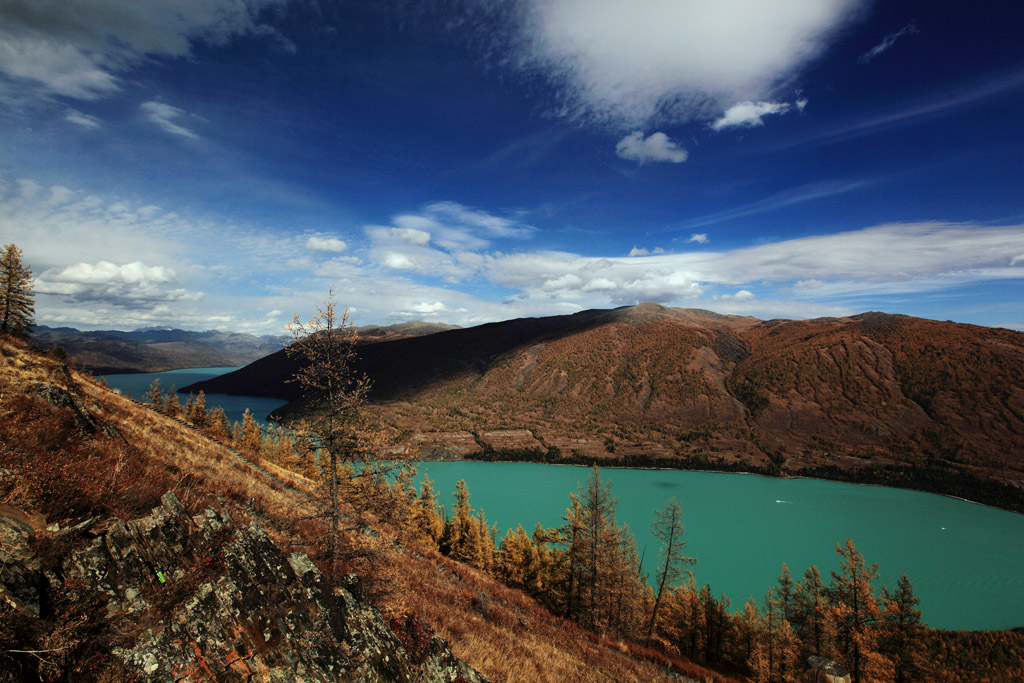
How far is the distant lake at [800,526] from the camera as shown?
66375 mm

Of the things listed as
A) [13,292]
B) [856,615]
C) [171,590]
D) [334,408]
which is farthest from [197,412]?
[856,615]

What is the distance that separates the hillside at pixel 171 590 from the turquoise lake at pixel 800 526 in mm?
35640

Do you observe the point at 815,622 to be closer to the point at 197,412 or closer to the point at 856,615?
the point at 856,615

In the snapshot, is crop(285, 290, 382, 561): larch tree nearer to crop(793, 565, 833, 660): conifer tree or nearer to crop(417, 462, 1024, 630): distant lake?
crop(793, 565, 833, 660): conifer tree

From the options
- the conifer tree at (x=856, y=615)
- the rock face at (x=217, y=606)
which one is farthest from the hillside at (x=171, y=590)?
the conifer tree at (x=856, y=615)

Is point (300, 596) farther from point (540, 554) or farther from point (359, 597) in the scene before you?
point (540, 554)

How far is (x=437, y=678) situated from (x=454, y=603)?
20.6ft

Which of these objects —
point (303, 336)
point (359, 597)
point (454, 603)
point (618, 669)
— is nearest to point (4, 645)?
point (359, 597)

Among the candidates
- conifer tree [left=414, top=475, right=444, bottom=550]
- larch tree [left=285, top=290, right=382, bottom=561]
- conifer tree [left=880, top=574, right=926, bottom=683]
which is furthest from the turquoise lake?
larch tree [left=285, top=290, right=382, bottom=561]

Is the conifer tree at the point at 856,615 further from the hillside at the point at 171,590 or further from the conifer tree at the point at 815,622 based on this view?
the hillside at the point at 171,590

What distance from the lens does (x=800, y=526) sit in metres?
90.2

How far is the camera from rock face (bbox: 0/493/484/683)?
5.32 metres

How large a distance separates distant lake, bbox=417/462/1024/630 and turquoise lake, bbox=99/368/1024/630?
28 cm

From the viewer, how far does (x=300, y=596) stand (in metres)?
7.69
